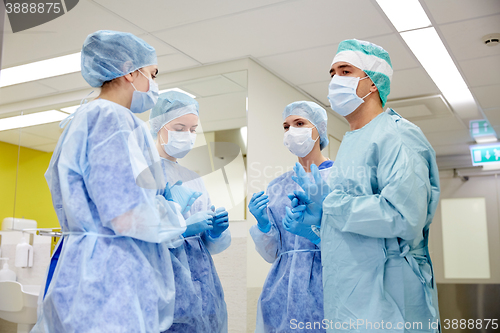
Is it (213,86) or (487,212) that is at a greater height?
(213,86)

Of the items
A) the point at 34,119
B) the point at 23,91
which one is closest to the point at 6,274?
the point at 34,119

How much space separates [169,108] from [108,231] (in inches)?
35.5

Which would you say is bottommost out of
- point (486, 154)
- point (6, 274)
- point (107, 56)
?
point (6, 274)

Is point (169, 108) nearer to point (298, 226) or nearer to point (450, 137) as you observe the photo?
point (298, 226)

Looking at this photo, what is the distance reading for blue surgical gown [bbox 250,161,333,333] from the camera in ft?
5.92

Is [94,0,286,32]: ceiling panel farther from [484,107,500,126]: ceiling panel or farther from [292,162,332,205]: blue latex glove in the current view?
[484,107,500,126]: ceiling panel

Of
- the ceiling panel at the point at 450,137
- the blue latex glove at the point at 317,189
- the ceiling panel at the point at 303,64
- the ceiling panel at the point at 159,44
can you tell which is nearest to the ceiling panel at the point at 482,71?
the ceiling panel at the point at 303,64

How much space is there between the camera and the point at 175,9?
8.74 ft

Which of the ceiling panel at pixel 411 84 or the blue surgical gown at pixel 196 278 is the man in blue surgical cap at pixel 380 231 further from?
the ceiling panel at pixel 411 84

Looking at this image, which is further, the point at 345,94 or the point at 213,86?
the point at 213,86

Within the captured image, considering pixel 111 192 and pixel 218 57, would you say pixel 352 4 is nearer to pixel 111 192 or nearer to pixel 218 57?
pixel 218 57

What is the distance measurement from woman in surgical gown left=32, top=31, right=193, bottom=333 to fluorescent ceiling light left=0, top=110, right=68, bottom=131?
2.86m

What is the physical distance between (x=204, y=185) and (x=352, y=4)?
143cm

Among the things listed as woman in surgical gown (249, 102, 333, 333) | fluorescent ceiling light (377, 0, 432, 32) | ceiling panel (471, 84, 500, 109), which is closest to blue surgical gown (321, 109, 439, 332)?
woman in surgical gown (249, 102, 333, 333)
